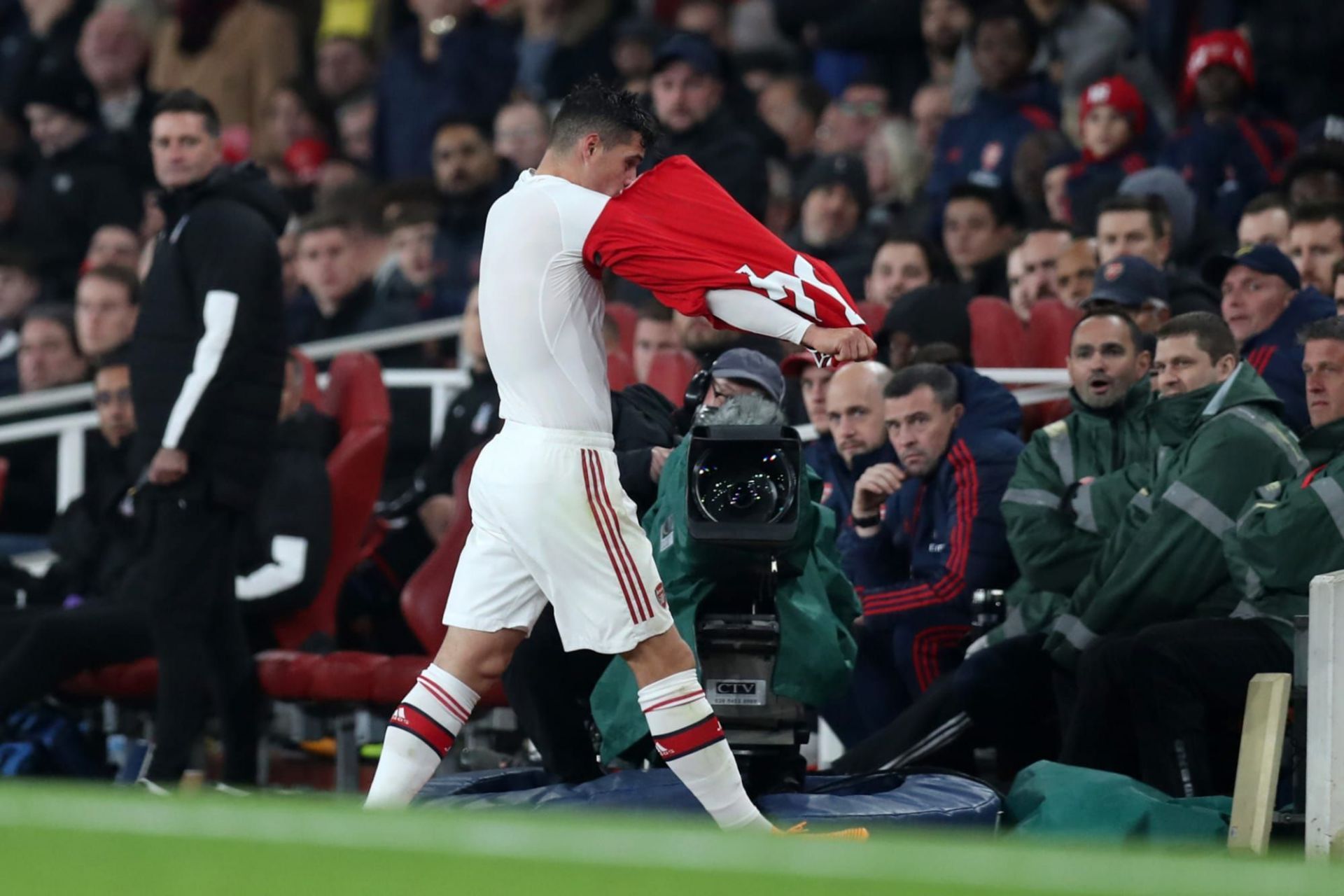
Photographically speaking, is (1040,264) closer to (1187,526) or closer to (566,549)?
(1187,526)

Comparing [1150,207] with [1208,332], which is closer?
[1208,332]

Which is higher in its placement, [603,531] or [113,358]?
[113,358]

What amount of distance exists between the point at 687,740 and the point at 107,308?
17.4 ft

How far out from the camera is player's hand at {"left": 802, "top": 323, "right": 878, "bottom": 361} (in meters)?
5.43

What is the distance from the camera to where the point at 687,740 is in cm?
567

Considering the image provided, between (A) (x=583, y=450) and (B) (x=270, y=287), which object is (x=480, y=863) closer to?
(A) (x=583, y=450)

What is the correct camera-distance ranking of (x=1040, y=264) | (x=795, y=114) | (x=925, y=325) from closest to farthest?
(x=925, y=325), (x=1040, y=264), (x=795, y=114)

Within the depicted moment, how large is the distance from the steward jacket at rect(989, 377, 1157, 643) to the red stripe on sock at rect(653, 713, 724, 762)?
5.85ft

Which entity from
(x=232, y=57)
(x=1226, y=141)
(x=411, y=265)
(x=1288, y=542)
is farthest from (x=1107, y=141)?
(x=232, y=57)

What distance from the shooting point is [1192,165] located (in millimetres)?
10117

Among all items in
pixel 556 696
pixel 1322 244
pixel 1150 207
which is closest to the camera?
pixel 556 696

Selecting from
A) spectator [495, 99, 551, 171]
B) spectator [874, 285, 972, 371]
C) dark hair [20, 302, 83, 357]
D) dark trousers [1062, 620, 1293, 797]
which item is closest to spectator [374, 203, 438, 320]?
spectator [495, 99, 551, 171]

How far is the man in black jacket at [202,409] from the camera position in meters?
7.94

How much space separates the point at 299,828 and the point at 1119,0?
9532 mm
